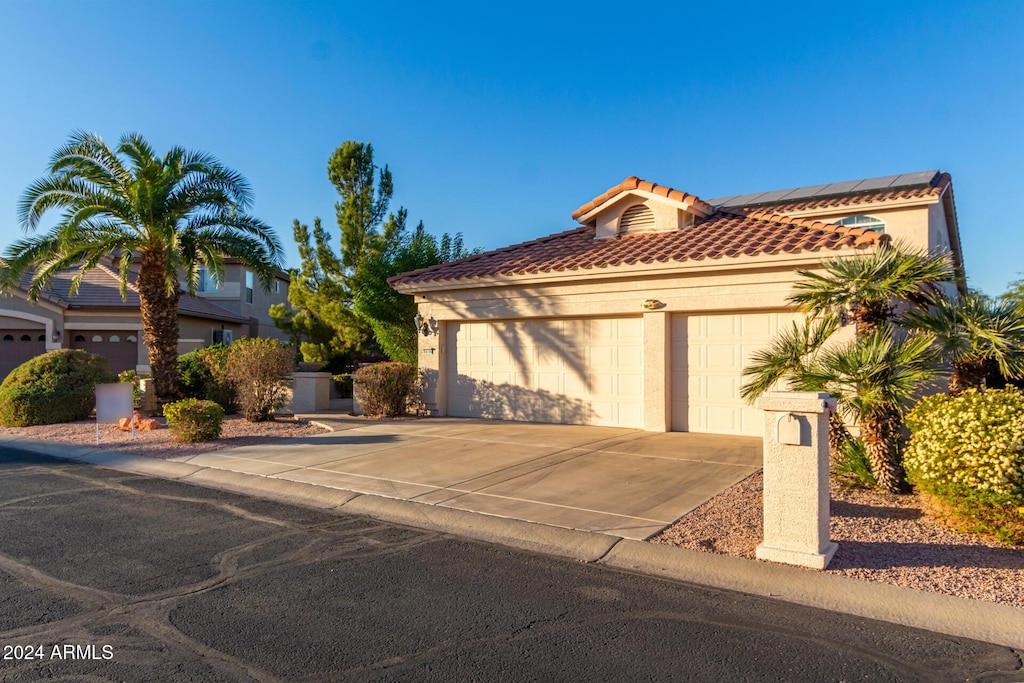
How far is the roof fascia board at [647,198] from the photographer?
1424 centimetres

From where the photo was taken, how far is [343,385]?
2131cm

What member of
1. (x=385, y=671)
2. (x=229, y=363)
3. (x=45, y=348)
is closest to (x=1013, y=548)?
(x=385, y=671)

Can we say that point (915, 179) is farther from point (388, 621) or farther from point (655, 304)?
point (388, 621)

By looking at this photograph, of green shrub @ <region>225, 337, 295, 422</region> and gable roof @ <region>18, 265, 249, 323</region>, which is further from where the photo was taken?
gable roof @ <region>18, 265, 249, 323</region>

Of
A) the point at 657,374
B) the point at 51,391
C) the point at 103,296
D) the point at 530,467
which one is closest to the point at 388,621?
the point at 530,467

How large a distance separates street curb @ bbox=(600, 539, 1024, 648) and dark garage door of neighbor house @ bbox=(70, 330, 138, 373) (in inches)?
984

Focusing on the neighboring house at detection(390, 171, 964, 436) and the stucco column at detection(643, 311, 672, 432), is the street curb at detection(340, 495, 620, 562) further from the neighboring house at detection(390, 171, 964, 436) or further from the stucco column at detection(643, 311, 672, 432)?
the neighboring house at detection(390, 171, 964, 436)

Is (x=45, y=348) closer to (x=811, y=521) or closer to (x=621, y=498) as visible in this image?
(x=621, y=498)

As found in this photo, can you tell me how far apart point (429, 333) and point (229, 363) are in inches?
168

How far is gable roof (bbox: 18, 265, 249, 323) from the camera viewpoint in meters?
25.0

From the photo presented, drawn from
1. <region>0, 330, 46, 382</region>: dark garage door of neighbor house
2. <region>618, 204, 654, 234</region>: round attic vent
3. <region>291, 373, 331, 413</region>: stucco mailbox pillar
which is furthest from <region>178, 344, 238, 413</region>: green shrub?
<region>0, 330, 46, 382</region>: dark garage door of neighbor house

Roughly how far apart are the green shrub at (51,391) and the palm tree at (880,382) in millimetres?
15513

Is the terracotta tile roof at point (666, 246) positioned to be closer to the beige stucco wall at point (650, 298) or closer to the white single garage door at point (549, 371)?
the beige stucco wall at point (650, 298)

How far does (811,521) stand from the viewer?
5402 mm
